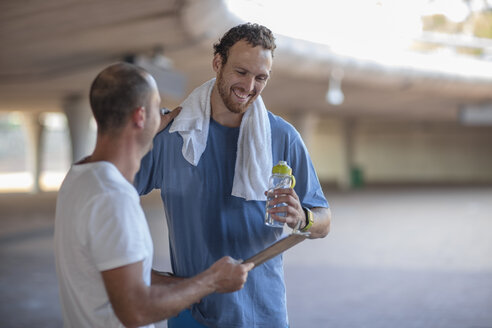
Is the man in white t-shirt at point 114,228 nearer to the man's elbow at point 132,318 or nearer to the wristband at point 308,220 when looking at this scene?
the man's elbow at point 132,318

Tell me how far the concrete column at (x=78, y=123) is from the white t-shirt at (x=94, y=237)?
19159 millimetres

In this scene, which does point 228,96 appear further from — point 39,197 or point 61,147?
point 61,147

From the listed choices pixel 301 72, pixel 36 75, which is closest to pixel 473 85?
pixel 301 72

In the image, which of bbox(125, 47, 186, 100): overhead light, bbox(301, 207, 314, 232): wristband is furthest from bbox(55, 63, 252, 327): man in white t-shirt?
bbox(125, 47, 186, 100): overhead light

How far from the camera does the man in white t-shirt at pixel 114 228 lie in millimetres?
1604

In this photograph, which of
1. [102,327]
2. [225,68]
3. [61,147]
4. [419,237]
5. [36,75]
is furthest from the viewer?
[61,147]

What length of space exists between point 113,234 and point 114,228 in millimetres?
18

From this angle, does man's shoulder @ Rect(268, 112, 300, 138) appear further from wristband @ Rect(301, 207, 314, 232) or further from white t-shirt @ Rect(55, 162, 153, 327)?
white t-shirt @ Rect(55, 162, 153, 327)

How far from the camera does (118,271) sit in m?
1.60

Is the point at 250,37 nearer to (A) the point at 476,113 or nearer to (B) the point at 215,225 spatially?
(B) the point at 215,225

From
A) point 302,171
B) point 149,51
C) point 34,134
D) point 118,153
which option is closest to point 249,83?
point 302,171

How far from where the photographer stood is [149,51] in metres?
13.0

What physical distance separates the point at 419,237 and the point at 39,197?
54.2 ft

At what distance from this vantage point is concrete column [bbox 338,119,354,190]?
99.0 ft
